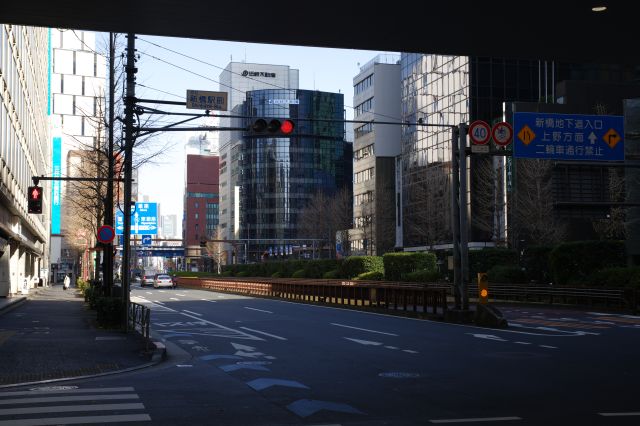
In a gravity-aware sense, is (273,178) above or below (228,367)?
above

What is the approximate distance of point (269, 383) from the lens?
1288 cm

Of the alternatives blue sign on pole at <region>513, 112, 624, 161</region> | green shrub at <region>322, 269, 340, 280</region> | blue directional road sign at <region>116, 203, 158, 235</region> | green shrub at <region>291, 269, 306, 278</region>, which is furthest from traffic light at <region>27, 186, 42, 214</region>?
green shrub at <region>291, 269, 306, 278</region>

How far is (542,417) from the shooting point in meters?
9.62

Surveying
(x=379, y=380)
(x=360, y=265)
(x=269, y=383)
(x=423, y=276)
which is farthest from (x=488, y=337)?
(x=360, y=265)

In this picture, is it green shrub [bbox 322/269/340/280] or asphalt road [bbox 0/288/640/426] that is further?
green shrub [bbox 322/269/340/280]

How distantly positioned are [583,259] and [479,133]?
16.3 metres

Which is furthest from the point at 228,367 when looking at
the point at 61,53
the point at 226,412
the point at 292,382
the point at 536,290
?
the point at 61,53

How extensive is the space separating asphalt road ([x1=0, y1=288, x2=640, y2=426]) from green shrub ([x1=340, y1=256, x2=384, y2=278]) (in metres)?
34.5

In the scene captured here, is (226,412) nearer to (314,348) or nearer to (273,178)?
(314,348)

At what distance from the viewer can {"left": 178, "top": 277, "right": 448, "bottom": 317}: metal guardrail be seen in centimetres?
3183

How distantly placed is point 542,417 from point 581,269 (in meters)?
31.3

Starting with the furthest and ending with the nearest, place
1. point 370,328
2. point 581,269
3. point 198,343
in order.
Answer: point 581,269, point 370,328, point 198,343

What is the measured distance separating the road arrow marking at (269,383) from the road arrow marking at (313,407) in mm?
1476

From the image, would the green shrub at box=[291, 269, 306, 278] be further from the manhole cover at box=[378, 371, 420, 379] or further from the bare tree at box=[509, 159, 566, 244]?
the manhole cover at box=[378, 371, 420, 379]
